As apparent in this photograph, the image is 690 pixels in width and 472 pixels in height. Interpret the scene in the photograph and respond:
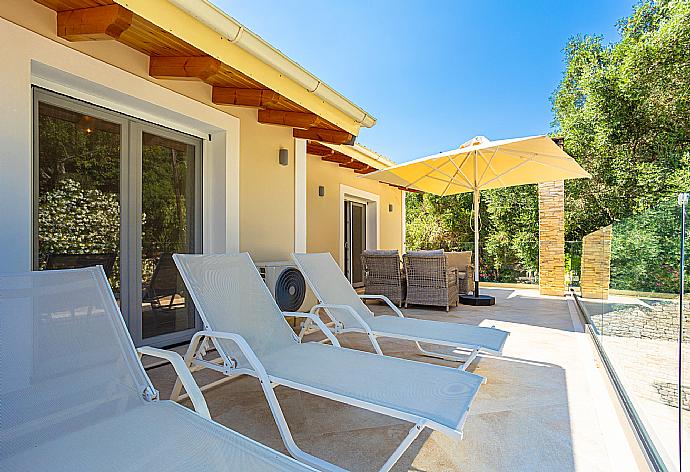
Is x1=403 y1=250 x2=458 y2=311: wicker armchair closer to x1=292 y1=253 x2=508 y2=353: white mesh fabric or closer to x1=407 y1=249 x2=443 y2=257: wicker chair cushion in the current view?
x1=407 y1=249 x2=443 y2=257: wicker chair cushion

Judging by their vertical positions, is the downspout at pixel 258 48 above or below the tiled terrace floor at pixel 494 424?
above

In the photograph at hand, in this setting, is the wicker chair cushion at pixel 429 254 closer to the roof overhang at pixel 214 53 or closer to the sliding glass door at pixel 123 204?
the roof overhang at pixel 214 53

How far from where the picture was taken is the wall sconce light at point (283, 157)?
5630mm

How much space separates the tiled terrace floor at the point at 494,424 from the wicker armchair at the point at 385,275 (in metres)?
3.16

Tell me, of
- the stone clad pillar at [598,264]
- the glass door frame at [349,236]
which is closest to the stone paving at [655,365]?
the stone clad pillar at [598,264]

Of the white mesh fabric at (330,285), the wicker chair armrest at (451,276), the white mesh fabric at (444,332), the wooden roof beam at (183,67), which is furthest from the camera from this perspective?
the wicker chair armrest at (451,276)

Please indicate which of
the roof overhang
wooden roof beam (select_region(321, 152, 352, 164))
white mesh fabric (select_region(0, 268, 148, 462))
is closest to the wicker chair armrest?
wooden roof beam (select_region(321, 152, 352, 164))

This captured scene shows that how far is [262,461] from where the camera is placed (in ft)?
4.81

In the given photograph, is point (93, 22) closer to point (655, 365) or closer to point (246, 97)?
point (246, 97)

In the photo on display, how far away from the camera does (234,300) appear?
3.12 metres

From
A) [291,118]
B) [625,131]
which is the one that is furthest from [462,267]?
[625,131]

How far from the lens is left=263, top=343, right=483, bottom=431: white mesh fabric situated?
1931 mm

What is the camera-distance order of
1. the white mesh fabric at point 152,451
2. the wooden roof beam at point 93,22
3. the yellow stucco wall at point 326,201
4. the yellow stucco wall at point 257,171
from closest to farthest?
the white mesh fabric at point 152,451, the wooden roof beam at point 93,22, the yellow stucco wall at point 257,171, the yellow stucco wall at point 326,201

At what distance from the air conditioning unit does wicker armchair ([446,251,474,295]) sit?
431 cm
